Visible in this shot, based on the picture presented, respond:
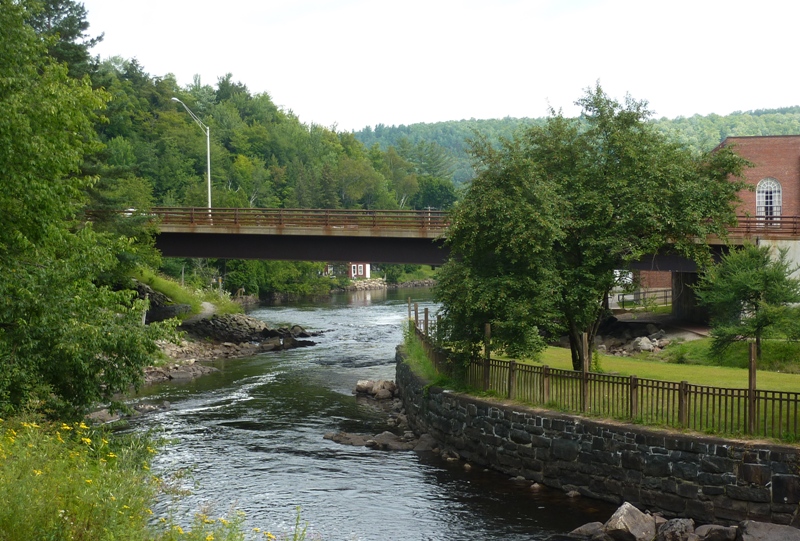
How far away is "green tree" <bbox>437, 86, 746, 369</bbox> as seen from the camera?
2378 cm

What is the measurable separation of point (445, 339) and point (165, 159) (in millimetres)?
91689

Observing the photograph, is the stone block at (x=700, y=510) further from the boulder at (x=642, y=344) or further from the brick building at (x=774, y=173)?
the brick building at (x=774, y=173)

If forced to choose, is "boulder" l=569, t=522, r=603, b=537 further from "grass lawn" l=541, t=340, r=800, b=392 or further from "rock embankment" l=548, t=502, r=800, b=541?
"grass lawn" l=541, t=340, r=800, b=392

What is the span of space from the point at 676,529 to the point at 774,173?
40.8 m

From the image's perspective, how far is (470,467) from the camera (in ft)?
75.8

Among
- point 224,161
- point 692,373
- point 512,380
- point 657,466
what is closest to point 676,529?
point 657,466

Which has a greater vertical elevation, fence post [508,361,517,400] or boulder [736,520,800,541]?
fence post [508,361,517,400]

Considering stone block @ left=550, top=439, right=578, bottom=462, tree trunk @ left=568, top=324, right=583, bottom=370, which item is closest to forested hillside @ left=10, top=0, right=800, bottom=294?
tree trunk @ left=568, top=324, right=583, bottom=370

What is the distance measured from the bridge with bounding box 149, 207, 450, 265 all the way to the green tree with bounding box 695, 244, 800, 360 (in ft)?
44.9

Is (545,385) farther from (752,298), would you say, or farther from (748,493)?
(752,298)

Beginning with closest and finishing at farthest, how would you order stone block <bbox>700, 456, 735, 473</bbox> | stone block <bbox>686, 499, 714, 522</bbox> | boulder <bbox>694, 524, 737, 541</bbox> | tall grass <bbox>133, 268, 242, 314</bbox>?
boulder <bbox>694, 524, 737, 541</bbox>
stone block <bbox>700, 456, 735, 473</bbox>
stone block <bbox>686, 499, 714, 522</bbox>
tall grass <bbox>133, 268, 242, 314</bbox>

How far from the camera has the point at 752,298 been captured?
33.5 meters

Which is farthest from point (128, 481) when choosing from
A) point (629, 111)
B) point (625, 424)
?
point (629, 111)

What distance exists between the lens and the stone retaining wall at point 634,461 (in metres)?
Result: 17.2
